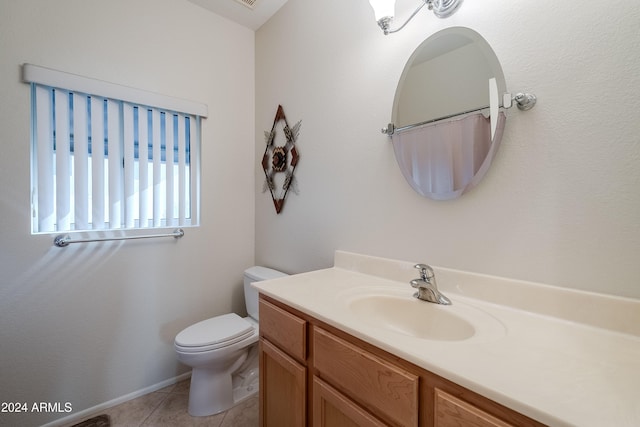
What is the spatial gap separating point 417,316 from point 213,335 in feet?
3.86

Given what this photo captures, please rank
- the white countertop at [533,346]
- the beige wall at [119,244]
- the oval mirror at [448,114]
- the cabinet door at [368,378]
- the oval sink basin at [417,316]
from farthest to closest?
the beige wall at [119,244]
the oval mirror at [448,114]
the oval sink basin at [417,316]
the cabinet door at [368,378]
the white countertop at [533,346]

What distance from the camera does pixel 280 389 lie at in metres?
1.04

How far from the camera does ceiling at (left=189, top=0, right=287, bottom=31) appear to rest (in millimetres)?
1829

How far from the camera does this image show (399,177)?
3.89 feet

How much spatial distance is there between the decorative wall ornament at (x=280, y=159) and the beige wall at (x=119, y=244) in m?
0.24

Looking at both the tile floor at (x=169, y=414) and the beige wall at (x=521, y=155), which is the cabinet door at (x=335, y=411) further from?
the tile floor at (x=169, y=414)

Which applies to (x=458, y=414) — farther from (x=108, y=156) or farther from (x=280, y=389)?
(x=108, y=156)

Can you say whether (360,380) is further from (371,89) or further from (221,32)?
(221,32)

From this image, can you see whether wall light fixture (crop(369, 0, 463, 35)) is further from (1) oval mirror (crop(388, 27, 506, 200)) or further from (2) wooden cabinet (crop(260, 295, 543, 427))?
(2) wooden cabinet (crop(260, 295, 543, 427))

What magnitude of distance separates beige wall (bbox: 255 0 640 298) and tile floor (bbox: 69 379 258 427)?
104cm

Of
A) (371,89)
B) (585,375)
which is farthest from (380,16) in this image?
(585,375)

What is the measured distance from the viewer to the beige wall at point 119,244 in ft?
4.37

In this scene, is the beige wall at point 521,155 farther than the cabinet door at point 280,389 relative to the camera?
No

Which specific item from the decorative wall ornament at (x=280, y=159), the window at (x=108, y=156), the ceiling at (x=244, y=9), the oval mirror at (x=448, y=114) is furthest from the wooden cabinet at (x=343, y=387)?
the ceiling at (x=244, y=9)
